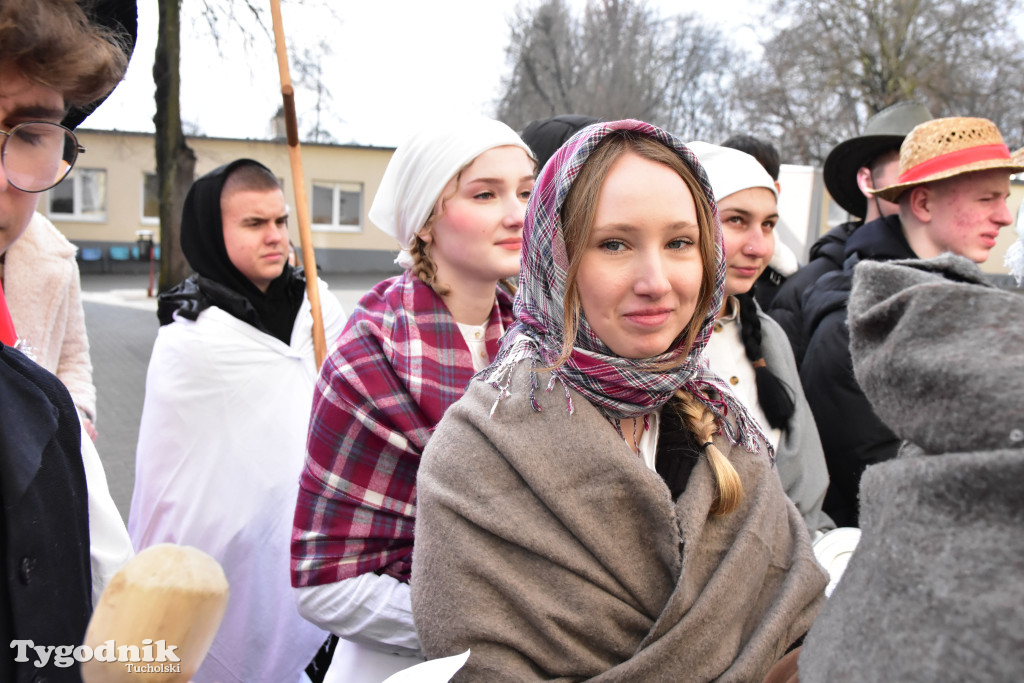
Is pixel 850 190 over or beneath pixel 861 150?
beneath

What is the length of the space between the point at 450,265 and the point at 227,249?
2.01 meters

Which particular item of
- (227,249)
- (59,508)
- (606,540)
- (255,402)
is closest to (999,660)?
(606,540)

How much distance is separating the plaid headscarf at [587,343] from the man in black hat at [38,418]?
2.66ft

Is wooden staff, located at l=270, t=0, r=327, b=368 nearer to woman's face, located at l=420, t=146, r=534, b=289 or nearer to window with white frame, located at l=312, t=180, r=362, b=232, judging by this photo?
woman's face, located at l=420, t=146, r=534, b=289

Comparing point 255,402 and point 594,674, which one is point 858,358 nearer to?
point 594,674

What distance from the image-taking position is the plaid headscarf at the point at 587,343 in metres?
1.53

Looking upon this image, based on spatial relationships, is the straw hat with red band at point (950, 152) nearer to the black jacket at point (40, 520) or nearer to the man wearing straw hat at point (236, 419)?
the man wearing straw hat at point (236, 419)

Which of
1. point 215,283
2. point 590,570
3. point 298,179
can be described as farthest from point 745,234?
point 215,283

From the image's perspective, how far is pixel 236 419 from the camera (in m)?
3.54

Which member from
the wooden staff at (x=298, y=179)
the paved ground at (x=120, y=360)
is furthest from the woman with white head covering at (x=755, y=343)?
the paved ground at (x=120, y=360)

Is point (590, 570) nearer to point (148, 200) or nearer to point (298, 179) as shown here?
point (298, 179)

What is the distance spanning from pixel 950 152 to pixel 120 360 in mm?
11322

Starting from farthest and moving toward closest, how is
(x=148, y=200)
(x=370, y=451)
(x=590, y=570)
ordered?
(x=148, y=200) → (x=370, y=451) → (x=590, y=570)

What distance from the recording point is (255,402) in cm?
358
